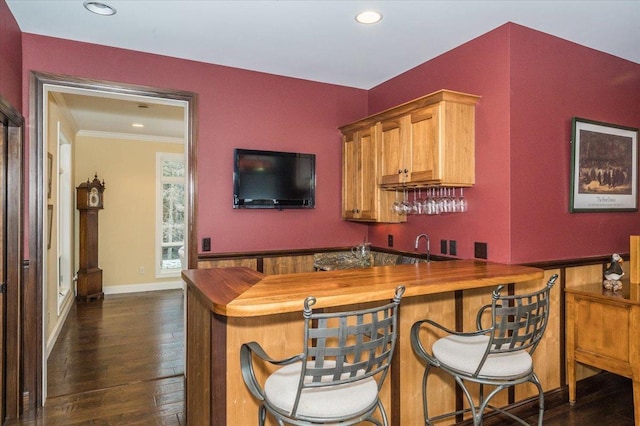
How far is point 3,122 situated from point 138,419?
7.21 ft

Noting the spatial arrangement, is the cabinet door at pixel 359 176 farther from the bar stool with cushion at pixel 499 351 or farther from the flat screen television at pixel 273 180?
the bar stool with cushion at pixel 499 351

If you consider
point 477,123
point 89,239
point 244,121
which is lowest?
Answer: point 89,239

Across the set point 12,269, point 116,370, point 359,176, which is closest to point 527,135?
point 359,176

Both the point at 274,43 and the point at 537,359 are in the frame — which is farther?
the point at 274,43

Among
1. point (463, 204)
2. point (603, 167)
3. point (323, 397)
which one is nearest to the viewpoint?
point (323, 397)

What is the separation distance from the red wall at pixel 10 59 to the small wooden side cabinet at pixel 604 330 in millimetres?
4041

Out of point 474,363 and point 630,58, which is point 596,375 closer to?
point 474,363

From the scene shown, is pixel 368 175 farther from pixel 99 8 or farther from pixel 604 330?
pixel 99 8

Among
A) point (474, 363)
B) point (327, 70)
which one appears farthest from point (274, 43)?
point (474, 363)

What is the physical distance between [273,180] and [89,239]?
13.2 ft

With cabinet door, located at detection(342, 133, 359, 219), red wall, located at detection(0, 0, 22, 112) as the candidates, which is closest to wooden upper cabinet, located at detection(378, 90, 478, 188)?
cabinet door, located at detection(342, 133, 359, 219)

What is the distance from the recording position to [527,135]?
9.33 feet

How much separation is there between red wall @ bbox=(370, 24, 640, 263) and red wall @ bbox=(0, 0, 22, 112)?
3.02 meters

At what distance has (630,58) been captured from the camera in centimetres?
346
